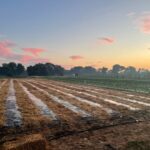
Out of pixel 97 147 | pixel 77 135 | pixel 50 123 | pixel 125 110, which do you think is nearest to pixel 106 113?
pixel 125 110

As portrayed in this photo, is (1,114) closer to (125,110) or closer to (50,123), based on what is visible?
(50,123)

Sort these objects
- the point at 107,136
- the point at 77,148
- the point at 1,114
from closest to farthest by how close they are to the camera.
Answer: the point at 77,148 → the point at 107,136 → the point at 1,114

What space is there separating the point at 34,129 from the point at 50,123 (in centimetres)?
133

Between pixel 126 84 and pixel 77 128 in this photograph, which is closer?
pixel 77 128

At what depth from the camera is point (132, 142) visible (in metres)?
10.7

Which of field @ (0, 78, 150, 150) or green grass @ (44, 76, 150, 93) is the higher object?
green grass @ (44, 76, 150, 93)

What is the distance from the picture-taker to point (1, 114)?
52.4ft

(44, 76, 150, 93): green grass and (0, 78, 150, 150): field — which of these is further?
(44, 76, 150, 93): green grass

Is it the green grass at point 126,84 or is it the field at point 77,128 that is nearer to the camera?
the field at point 77,128

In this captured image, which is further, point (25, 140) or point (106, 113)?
point (106, 113)

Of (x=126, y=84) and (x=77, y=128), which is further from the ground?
(x=126, y=84)

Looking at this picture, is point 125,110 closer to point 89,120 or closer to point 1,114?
point 89,120

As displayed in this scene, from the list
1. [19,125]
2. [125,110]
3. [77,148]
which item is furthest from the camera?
[125,110]

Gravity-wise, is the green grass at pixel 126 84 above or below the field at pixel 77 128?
above
